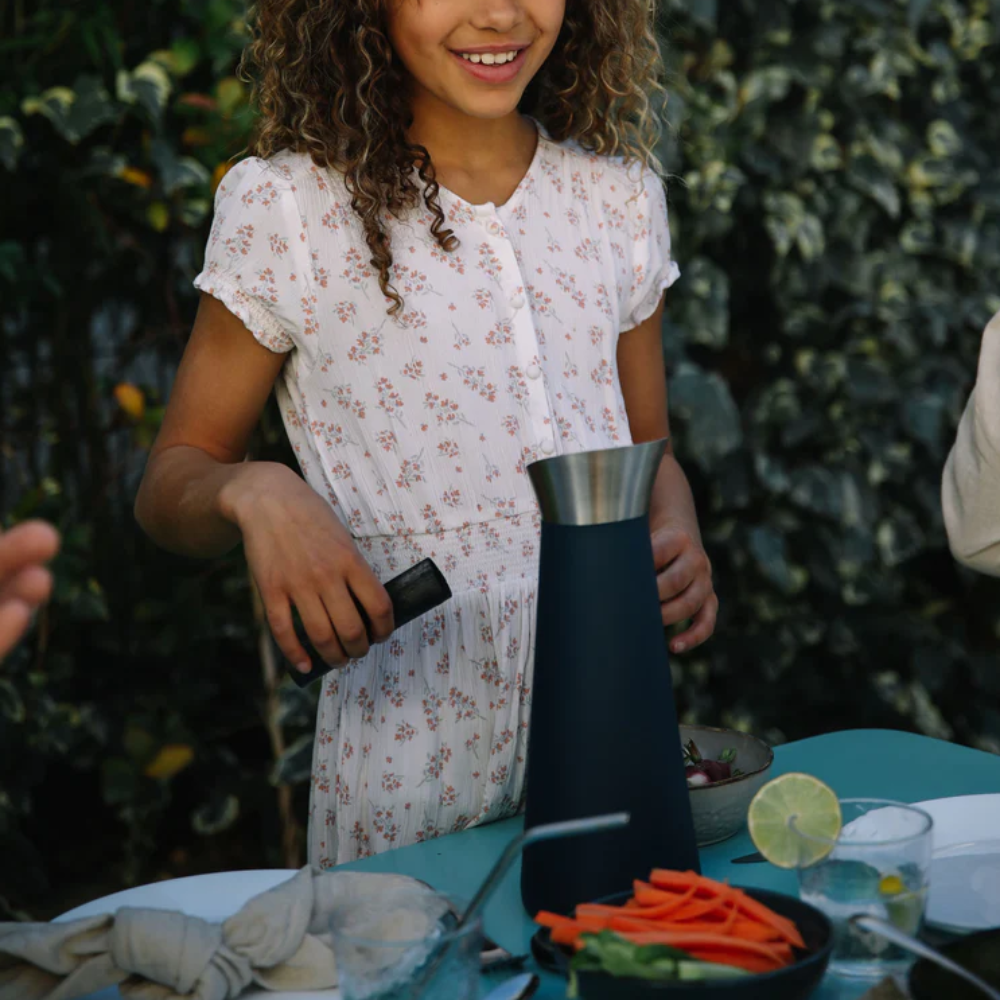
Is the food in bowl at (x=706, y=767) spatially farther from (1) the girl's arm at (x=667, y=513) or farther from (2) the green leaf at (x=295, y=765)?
(2) the green leaf at (x=295, y=765)

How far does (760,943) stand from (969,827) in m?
0.33

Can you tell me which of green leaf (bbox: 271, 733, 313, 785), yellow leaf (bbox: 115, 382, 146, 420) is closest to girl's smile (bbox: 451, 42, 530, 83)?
yellow leaf (bbox: 115, 382, 146, 420)

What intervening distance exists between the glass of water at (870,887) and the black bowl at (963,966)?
34 mm

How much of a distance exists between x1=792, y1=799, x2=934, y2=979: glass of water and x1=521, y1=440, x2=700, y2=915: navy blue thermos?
93 mm

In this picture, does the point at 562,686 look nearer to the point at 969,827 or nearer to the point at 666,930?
the point at 666,930

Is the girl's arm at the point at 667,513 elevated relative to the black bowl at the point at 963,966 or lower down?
elevated

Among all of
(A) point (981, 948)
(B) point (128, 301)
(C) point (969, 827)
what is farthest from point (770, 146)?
(A) point (981, 948)

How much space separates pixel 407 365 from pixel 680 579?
34 cm

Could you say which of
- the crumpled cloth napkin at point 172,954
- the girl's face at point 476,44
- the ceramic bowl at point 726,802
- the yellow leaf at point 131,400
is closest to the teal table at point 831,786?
the ceramic bowl at point 726,802

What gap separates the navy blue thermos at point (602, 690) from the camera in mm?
791

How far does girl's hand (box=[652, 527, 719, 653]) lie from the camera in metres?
1.16

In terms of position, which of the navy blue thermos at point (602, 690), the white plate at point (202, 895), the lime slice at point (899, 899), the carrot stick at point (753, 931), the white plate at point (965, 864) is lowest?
the white plate at point (965, 864)

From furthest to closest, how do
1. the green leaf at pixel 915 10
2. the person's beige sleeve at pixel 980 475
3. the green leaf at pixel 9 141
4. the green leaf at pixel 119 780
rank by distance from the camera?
the green leaf at pixel 915 10
the green leaf at pixel 119 780
the green leaf at pixel 9 141
the person's beige sleeve at pixel 980 475

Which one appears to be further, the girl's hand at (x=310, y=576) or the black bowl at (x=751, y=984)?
the girl's hand at (x=310, y=576)
